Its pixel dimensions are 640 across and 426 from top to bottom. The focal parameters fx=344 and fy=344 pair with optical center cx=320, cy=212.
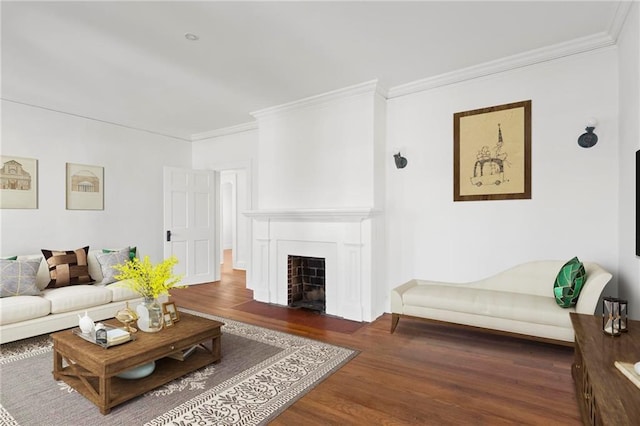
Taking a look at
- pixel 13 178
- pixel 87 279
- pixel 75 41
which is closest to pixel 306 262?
pixel 87 279

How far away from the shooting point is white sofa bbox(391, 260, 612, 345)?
2.78m

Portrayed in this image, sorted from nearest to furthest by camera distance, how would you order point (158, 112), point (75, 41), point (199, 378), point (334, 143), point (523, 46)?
point (199, 378) → point (75, 41) → point (523, 46) → point (334, 143) → point (158, 112)

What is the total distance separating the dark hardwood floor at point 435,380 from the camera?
2.09m

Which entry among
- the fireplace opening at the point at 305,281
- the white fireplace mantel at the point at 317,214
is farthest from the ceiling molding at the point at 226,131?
the fireplace opening at the point at 305,281

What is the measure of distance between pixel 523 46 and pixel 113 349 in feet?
13.7

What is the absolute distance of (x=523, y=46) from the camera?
10.5ft

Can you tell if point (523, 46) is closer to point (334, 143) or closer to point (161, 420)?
point (334, 143)

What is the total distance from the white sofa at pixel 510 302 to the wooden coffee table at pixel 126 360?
76.4 inches

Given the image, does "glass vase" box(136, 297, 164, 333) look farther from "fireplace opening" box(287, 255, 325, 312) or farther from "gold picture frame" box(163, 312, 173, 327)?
"fireplace opening" box(287, 255, 325, 312)

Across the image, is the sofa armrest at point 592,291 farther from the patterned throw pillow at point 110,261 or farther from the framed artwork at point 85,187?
the framed artwork at point 85,187

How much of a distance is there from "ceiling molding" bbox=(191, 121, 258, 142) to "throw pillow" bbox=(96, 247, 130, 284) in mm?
2679

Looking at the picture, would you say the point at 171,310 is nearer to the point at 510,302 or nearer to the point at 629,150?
the point at 510,302

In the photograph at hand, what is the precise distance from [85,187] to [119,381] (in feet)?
12.0

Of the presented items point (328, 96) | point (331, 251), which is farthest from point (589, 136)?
point (331, 251)
